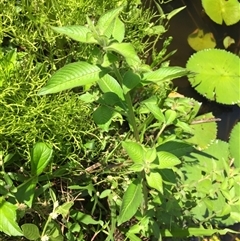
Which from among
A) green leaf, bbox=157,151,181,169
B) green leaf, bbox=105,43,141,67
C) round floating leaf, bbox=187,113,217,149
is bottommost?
round floating leaf, bbox=187,113,217,149

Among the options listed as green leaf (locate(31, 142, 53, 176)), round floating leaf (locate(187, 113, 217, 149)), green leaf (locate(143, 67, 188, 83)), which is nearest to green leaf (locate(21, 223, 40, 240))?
green leaf (locate(31, 142, 53, 176))

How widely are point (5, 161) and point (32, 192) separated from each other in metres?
0.10

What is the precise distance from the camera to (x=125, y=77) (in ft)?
A: 2.48

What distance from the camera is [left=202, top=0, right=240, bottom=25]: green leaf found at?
1853mm

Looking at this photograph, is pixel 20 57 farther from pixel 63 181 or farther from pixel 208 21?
pixel 208 21

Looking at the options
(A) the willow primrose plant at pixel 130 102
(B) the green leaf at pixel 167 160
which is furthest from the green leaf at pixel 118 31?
(B) the green leaf at pixel 167 160

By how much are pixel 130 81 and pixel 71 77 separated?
0.37ft

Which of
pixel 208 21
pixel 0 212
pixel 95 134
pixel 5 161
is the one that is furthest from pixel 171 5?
pixel 0 212

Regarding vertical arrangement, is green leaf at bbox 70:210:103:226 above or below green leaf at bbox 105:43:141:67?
below

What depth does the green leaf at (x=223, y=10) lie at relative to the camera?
6.08ft

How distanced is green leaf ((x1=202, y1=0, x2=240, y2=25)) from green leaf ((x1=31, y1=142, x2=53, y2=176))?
1.21 metres

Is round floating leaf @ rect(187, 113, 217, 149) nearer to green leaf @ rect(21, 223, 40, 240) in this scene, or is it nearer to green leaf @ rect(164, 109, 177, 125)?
green leaf @ rect(164, 109, 177, 125)

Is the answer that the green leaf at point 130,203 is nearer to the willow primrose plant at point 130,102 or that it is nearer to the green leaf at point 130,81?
the willow primrose plant at point 130,102

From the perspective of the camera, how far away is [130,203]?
0.79m
